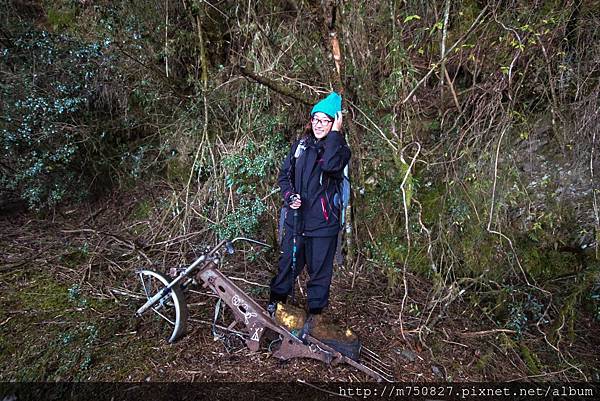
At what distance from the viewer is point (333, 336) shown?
308cm

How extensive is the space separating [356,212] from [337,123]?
1.60 metres

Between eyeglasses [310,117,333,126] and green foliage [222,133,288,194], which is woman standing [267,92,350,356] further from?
green foliage [222,133,288,194]

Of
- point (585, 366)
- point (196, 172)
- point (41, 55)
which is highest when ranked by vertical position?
point (41, 55)

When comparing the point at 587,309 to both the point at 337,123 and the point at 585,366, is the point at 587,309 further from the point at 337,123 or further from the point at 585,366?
the point at 337,123

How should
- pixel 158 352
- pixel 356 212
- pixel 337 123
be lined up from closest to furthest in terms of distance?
1. pixel 337 123
2. pixel 158 352
3. pixel 356 212

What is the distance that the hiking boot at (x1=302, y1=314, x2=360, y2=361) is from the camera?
3.05 m

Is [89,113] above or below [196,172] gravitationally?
above

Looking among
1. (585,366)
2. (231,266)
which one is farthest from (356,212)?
(585,366)

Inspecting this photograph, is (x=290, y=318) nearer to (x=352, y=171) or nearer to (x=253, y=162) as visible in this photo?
(x=352, y=171)

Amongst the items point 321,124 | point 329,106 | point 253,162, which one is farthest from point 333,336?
point 253,162

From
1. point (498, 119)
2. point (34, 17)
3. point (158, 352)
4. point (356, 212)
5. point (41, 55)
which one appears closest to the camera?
point (158, 352)

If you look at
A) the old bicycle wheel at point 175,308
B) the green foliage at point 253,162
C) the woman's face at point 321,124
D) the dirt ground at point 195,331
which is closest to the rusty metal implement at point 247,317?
the old bicycle wheel at point 175,308

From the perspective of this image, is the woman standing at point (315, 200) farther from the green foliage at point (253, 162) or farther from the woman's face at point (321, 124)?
the green foliage at point (253, 162)

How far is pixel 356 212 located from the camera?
4312mm
